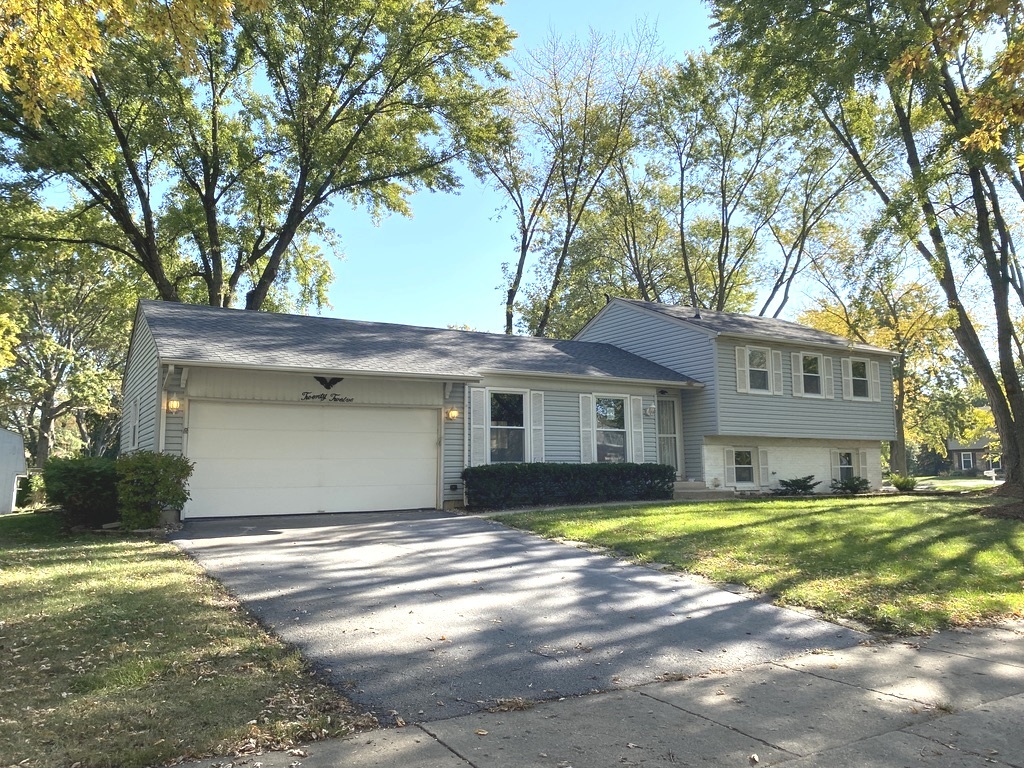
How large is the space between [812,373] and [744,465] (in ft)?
11.6

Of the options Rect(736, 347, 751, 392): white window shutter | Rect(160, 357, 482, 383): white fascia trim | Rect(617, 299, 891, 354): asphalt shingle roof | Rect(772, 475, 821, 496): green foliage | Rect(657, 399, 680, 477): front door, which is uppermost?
Rect(617, 299, 891, 354): asphalt shingle roof

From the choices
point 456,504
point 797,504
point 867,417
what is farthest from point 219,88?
point 867,417

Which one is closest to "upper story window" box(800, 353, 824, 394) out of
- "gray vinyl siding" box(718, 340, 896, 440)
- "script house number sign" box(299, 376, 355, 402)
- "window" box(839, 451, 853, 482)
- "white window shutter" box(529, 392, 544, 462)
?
"gray vinyl siding" box(718, 340, 896, 440)

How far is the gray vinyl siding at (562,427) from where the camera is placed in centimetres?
1595

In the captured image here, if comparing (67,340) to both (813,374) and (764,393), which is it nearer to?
(764,393)

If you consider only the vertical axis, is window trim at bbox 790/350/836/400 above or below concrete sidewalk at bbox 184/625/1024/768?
above

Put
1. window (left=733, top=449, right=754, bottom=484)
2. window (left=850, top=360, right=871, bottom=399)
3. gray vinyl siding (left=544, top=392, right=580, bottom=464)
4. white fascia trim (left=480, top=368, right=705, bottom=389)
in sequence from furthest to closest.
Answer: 1. window (left=850, top=360, right=871, bottom=399)
2. window (left=733, top=449, right=754, bottom=484)
3. gray vinyl siding (left=544, top=392, right=580, bottom=464)
4. white fascia trim (left=480, top=368, right=705, bottom=389)

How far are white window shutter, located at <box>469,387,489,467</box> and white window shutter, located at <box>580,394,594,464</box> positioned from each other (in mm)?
2573

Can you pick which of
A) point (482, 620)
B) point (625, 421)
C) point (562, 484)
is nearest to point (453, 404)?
point (562, 484)

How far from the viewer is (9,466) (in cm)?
1869

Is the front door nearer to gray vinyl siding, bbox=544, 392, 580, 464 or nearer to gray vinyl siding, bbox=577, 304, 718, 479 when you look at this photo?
gray vinyl siding, bbox=577, 304, 718, 479

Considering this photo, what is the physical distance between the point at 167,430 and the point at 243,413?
124 centimetres

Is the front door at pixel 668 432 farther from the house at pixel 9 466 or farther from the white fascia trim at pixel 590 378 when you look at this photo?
the house at pixel 9 466

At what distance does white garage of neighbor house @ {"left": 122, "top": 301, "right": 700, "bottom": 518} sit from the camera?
12070 mm
